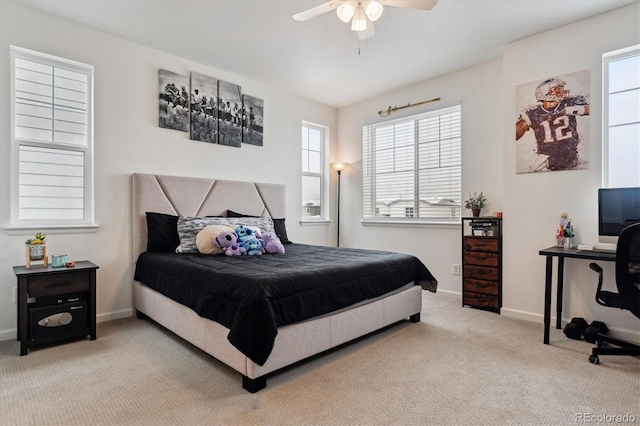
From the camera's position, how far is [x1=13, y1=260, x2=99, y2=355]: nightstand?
2568 mm

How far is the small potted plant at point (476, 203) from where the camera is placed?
3969 mm

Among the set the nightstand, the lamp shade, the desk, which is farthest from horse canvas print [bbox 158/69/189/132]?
the desk

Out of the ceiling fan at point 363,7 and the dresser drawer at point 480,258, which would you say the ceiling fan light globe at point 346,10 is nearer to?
the ceiling fan at point 363,7

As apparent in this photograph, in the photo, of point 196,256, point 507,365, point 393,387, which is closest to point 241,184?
point 196,256

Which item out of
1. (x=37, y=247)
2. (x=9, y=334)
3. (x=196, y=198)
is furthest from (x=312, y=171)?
(x=9, y=334)

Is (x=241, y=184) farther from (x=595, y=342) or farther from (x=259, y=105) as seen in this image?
(x=595, y=342)

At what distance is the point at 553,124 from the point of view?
3297 millimetres

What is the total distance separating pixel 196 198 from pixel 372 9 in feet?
8.88

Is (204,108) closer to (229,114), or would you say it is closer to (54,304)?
(229,114)

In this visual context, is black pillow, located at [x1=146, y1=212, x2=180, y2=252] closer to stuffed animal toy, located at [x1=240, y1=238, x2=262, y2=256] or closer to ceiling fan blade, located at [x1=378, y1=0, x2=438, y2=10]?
stuffed animal toy, located at [x1=240, y1=238, x2=262, y2=256]

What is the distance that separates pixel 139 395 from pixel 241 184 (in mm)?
2806

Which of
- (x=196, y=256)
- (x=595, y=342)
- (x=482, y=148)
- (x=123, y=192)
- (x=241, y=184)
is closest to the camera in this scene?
(x=595, y=342)

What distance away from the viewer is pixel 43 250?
285 cm

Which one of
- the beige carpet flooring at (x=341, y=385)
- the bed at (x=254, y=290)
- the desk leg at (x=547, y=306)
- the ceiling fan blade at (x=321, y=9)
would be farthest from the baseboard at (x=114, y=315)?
the desk leg at (x=547, y=306)
